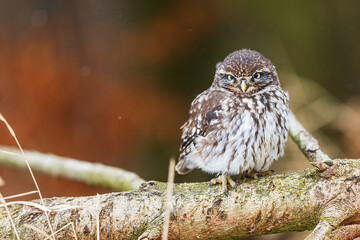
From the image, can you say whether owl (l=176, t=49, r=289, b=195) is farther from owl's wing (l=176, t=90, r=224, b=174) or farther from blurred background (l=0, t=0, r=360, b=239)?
blurred background (l=0, t=0, r=360, b=239)

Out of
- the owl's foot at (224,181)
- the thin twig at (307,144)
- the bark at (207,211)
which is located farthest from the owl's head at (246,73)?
the bark at (207,211)

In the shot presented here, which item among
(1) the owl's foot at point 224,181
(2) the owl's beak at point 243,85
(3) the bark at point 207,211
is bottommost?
(3) the bark at point 207,211

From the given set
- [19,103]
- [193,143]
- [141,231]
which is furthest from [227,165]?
[19,103]

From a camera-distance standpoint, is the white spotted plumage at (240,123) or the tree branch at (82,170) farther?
the tree branch at (82,170)

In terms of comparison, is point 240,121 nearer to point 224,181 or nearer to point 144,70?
point 224,181

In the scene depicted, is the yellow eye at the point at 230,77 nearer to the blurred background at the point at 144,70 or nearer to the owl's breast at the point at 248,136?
the owl's breast at the point at 248,136

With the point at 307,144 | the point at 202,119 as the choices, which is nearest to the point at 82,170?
the point at 202,119
